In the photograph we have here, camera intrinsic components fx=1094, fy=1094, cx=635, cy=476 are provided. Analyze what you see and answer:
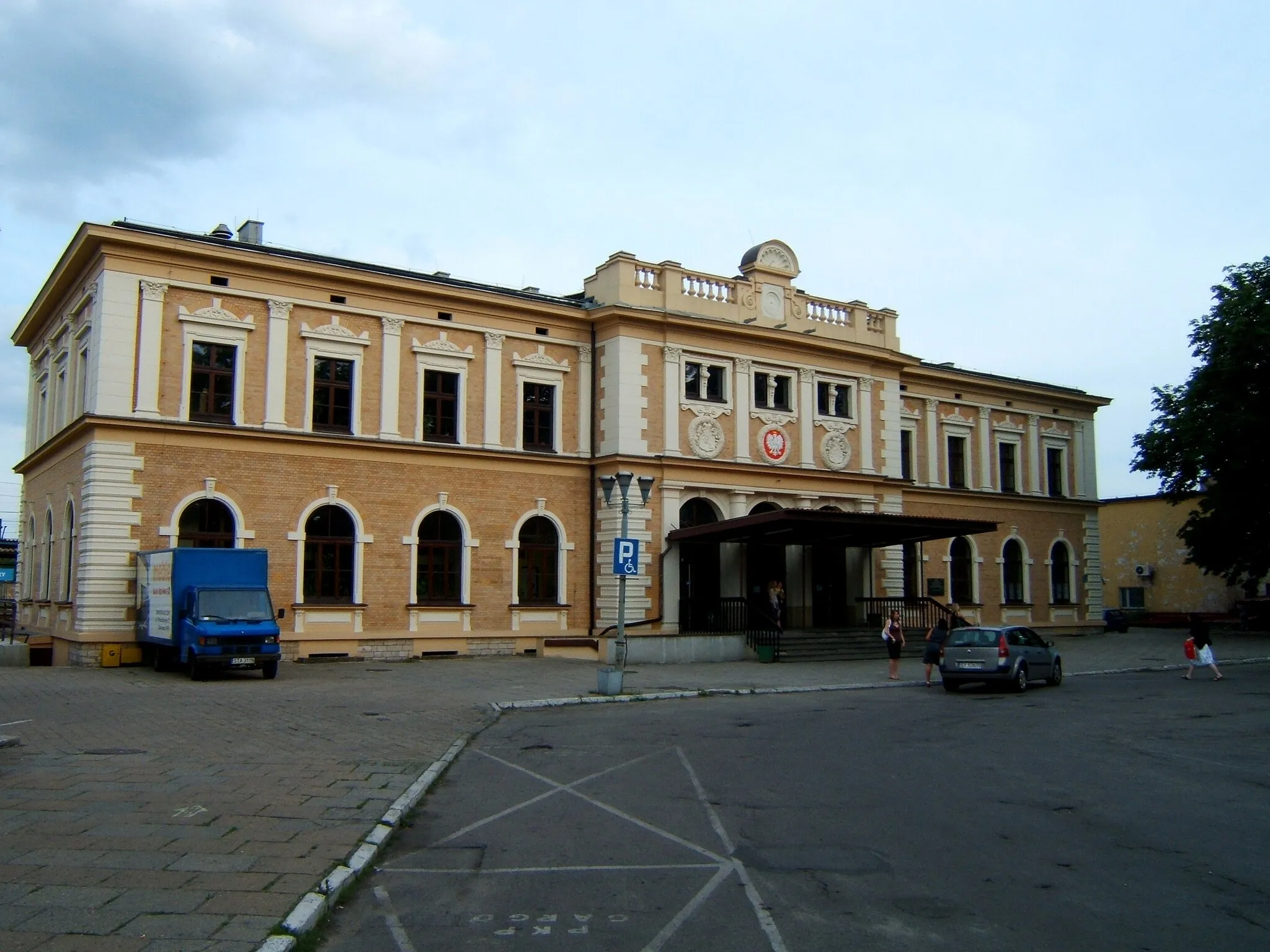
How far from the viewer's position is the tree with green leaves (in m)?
39.4

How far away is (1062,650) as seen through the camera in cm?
3775

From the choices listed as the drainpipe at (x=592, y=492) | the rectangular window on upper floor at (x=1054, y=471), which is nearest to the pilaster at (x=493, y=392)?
the drainpipe at (x=592, y=492)

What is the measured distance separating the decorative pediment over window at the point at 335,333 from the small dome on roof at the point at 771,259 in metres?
13.0

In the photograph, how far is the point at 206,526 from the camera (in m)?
27.3

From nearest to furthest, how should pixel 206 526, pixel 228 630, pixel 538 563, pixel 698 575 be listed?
pixel 228 630, pixel 206 526, pixel 538 563, pixel 698 575

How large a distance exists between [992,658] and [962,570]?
800 inches

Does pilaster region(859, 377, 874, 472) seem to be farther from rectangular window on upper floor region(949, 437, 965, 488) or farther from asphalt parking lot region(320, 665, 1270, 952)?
asphalt parking lot region(320, 665, 1270, 952)

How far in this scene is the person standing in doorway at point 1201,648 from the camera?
83.7 feet

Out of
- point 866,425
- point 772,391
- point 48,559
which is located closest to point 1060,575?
point 866,425

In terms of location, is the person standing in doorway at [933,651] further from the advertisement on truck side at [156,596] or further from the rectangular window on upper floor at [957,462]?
the rectangular window on upper floor at [957,462]

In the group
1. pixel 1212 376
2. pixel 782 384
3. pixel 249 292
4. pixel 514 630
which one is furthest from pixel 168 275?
pixel 1212 376

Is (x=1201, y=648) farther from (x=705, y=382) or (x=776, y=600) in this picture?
(x=705, y=382)

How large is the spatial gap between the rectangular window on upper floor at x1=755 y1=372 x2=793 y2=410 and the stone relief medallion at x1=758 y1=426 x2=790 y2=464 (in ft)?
2.42

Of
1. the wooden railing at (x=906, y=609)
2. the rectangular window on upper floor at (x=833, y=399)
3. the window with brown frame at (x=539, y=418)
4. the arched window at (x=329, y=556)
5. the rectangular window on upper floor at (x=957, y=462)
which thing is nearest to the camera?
the arched window at (x=329, y=556)
